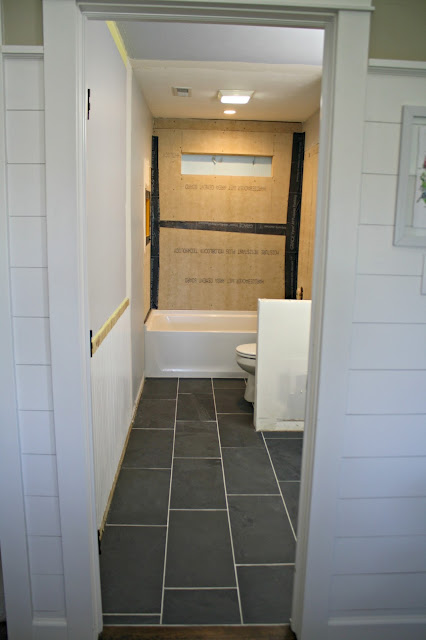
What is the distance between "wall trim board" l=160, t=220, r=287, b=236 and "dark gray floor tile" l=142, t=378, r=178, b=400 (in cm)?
173

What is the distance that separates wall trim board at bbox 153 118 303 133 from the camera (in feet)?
17.5

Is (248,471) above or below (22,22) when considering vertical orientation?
below

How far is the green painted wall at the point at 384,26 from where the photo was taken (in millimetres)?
1488

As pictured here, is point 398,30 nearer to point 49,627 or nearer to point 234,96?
point 49,627

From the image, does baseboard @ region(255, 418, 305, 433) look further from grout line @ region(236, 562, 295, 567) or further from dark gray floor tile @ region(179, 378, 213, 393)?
grout line @ region(236, 562, 295, 567)

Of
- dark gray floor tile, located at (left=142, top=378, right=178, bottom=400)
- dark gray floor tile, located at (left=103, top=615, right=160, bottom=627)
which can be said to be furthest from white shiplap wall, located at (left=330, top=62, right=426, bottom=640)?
dark gray floor tile, located at (left=142, top=378, right=178, bottom=400)

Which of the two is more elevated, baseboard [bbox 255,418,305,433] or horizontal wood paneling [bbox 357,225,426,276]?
horizontal wood paneling [bbox 357,225,426,276]

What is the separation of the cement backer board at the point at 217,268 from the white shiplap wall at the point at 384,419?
3.95m

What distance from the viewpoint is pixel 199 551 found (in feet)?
7.78

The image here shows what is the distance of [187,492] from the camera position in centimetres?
287

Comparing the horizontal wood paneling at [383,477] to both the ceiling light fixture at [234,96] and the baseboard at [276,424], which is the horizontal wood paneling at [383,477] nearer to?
the baseboard at [276,424]

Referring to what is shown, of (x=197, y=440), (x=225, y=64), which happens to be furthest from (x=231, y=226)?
(x=197, y=440)

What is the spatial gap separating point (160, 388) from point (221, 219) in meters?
2.05

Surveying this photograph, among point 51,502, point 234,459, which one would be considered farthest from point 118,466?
point 51,502
